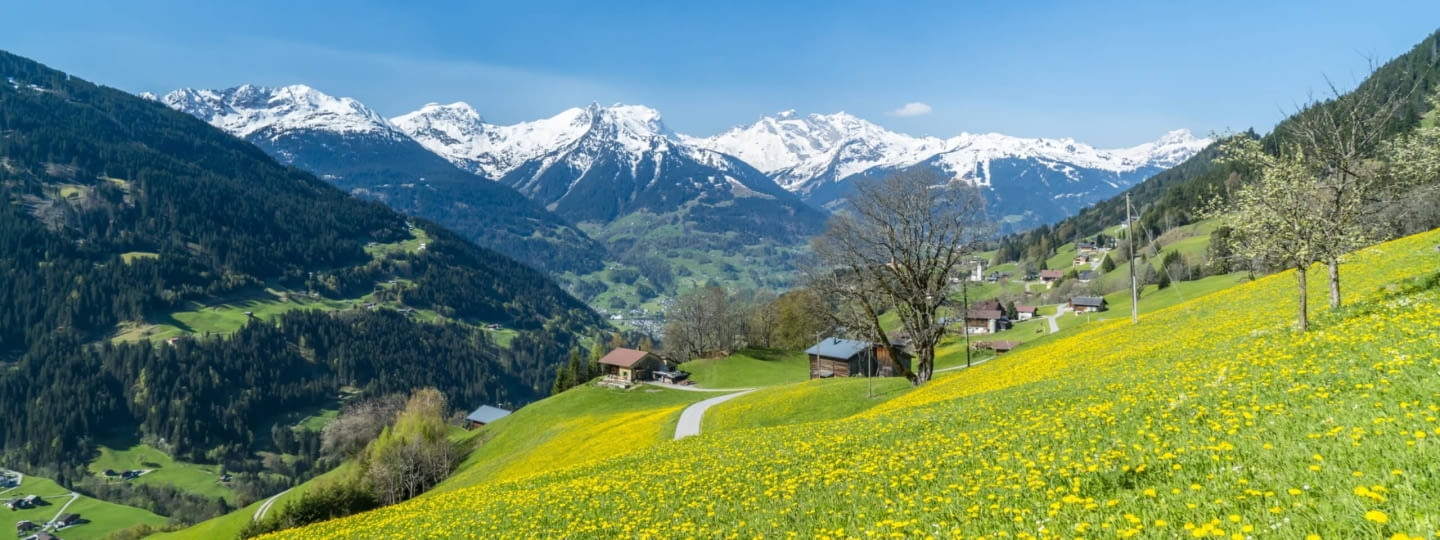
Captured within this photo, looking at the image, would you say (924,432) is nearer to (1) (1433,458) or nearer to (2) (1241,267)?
(1) (1433,458)

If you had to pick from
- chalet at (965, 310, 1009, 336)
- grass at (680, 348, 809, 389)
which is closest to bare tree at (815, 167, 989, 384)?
grass at (680, 348, 809, 389)

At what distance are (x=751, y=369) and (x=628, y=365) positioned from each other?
24674 millimetres

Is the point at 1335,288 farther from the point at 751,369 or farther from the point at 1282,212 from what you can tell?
the point at 751,369

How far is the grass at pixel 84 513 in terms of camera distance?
4806 inches

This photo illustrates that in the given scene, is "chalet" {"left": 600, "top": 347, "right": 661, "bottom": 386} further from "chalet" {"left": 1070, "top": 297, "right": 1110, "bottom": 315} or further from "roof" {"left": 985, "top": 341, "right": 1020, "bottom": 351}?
"chalet" {"left": 1070, "top": 297, "right": 1110, "bottom": 315}

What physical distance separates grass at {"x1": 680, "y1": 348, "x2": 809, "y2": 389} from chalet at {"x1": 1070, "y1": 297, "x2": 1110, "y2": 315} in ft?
200

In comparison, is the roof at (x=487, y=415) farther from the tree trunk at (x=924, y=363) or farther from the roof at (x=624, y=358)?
the tree trunk at (x=924, y=363)

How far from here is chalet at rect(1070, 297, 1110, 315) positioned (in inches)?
4724

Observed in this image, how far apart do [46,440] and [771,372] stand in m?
214

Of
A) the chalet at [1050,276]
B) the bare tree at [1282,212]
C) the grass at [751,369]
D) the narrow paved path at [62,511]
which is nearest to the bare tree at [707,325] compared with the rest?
the grass at [751,369]

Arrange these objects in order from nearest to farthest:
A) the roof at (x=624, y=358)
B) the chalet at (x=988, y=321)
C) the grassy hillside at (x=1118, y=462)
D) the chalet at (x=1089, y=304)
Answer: the grassy hillside at (x=1118, y=462)
the roof at (x=624, y=358)
the chalet at (x=1089, y=304)
the chalet at (x=988, y=321)

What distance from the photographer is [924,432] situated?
19.1 metres

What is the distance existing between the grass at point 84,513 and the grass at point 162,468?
20.2 metres

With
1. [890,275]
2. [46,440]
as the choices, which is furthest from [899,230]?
[46,440]
